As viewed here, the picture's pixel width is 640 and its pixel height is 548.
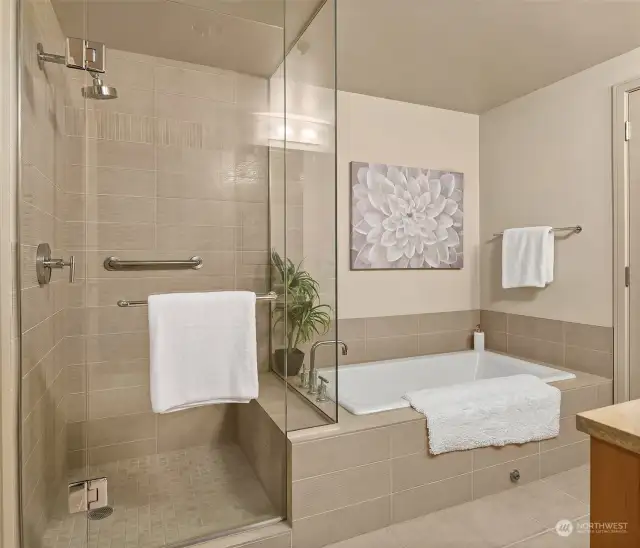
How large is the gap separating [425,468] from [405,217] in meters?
1.68

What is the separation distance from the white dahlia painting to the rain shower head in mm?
1523

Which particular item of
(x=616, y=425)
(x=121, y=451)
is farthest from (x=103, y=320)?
(x=616, y=425)

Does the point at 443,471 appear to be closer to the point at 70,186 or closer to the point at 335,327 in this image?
the point at 335,327

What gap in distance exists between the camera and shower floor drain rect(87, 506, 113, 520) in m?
1.59

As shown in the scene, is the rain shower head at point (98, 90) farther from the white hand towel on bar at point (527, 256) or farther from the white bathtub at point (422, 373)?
the white hand towel on bar at point (527, 256)

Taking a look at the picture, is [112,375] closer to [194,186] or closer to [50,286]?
[50,286]

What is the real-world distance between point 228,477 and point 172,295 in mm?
890

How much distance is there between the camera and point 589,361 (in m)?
2.55

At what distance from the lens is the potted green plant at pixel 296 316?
6.20 ft

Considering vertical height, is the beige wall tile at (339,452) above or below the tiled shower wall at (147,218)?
below

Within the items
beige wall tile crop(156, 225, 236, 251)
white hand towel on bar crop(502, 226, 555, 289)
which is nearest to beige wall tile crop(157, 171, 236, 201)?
beige wall tile crop(156, 225, 236, 251)

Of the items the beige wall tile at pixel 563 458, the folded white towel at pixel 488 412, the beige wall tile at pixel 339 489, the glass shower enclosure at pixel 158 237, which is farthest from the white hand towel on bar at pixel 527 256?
the beige wall tile at pixel 339 489

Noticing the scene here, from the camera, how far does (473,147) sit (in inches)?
129

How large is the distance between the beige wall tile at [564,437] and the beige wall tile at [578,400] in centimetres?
4
